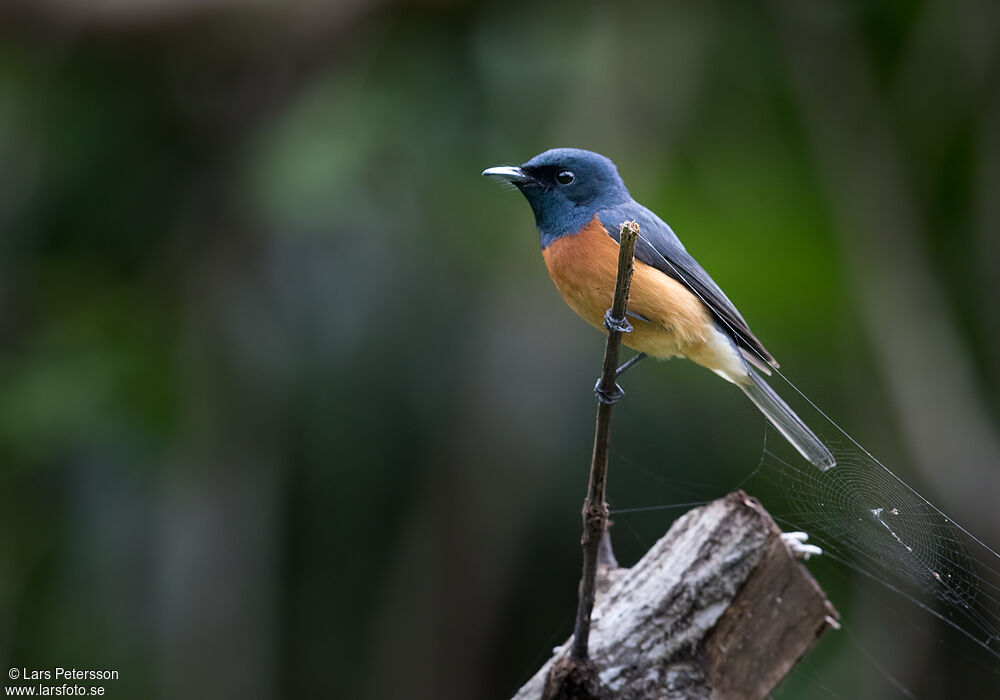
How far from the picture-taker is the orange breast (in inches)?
117

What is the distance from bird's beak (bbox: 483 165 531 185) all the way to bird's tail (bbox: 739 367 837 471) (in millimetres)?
1015

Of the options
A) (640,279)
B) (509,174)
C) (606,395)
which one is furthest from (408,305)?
(606,395)

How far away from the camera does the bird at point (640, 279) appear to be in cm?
300

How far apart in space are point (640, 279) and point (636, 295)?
6 cm

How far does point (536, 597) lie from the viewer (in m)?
5.19

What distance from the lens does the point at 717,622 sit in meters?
2.56

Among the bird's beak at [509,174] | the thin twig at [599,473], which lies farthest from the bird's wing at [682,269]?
the thin twig at [599,473]

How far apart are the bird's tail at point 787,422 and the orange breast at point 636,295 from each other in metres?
0.32

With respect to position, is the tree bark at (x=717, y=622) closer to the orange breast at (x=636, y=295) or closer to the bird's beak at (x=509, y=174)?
the orange breast at (x=636, y=295)

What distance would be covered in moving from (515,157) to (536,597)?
7.91 ft

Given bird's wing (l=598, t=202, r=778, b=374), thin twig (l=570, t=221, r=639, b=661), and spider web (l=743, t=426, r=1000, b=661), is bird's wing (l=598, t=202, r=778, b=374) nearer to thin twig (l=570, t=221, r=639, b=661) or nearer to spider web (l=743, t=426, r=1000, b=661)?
spider web (l=743, t=426, r=1000, b=661)

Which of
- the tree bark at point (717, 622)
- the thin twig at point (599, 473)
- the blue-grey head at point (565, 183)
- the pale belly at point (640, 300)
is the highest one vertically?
the blue-grey head at point (565, 183)

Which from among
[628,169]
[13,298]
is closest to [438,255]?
[628,169]

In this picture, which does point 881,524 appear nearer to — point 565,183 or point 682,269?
point 682,269
